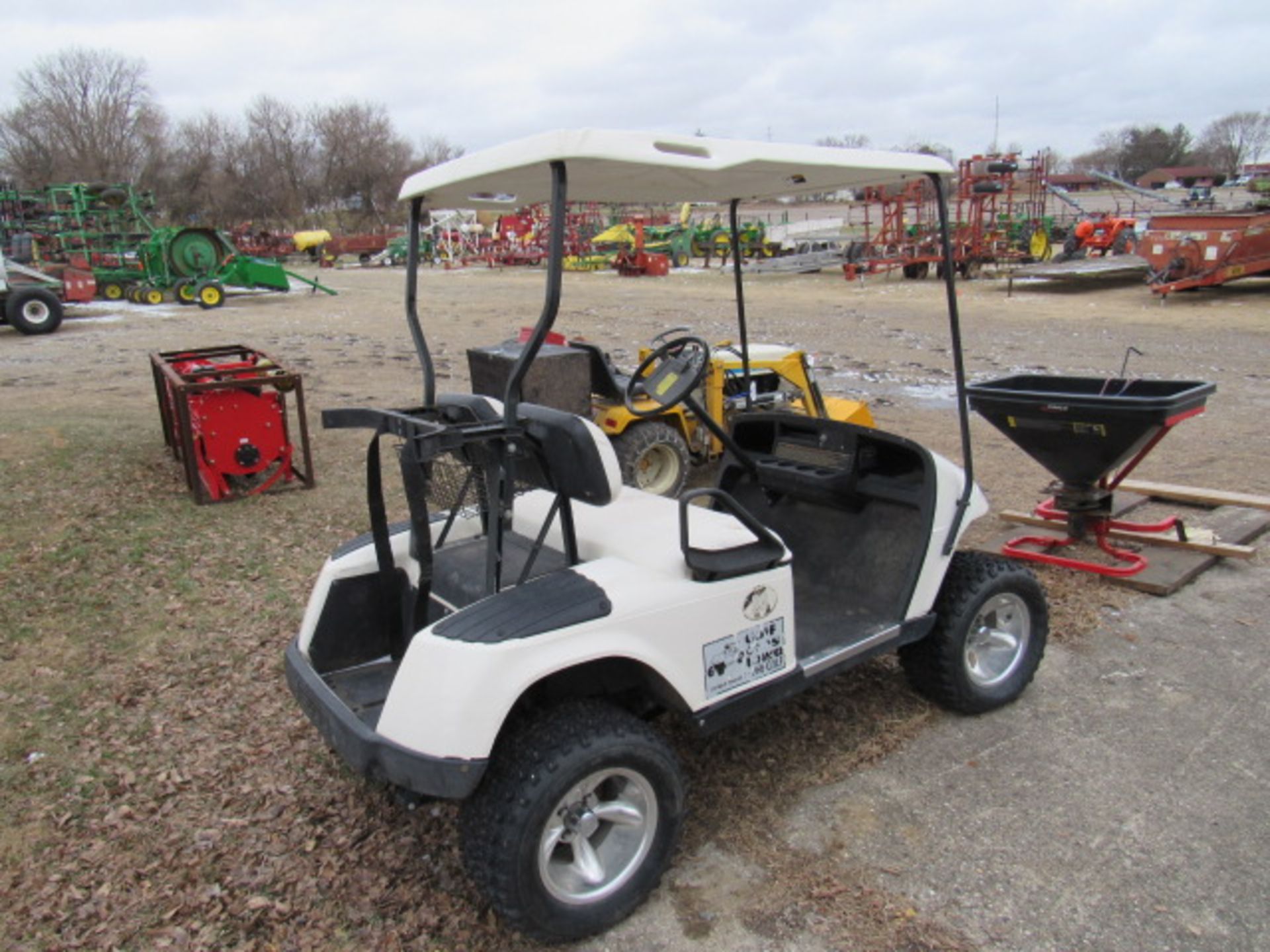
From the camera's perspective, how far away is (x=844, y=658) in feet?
9.42

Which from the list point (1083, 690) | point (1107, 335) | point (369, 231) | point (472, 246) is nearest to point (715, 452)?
point (1083, 690)

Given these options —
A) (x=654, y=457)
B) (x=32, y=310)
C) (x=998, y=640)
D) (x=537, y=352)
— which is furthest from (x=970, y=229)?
(x=537, y=352)

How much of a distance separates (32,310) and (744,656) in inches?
649

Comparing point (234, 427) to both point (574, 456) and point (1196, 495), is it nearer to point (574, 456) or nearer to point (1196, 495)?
point (574, 456)

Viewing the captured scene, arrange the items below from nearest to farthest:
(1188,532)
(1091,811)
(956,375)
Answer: (1091,811) < (956,375) < (1188,532)

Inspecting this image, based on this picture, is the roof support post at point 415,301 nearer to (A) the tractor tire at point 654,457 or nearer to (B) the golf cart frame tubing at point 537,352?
(B) the golf cart frame tubing at point 537,352

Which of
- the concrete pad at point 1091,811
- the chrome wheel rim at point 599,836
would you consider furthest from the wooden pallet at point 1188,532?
the chrome wheel rim at point 599,836

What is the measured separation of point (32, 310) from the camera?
596 inches

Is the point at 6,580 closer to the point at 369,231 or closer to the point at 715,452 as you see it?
Result: the point at 715,452

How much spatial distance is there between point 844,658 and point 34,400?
9.43 m

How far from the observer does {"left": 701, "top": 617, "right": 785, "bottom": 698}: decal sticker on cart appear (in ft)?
8.14

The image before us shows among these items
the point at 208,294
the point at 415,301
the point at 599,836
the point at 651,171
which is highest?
the point at 651,171

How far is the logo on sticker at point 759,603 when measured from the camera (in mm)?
2537

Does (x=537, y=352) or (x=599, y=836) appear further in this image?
(x=599, y=836)
